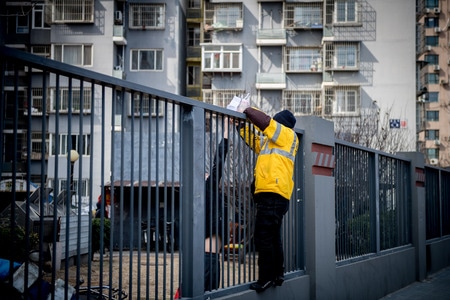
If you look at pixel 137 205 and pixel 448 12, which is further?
pixel 448 12

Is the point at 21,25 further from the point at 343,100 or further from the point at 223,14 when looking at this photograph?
the point at 343,100

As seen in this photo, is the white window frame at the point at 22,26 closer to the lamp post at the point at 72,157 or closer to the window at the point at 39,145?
the lamp post at the point at 72,157

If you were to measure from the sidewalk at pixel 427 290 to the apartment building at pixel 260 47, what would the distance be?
32910mm

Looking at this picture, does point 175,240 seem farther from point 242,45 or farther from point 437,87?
point 437,87

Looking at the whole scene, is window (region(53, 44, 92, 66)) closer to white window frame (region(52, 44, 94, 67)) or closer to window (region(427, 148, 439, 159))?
white window frame (region(52, 44, 94, 67))

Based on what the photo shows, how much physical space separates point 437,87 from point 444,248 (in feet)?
166

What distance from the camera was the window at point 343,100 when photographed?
45375 millimetres

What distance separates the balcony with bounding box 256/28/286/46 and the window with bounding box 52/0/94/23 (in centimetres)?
1209

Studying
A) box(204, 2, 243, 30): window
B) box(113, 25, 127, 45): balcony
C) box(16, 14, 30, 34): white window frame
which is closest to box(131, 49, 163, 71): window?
box(113, 25, 127, 45): balcony

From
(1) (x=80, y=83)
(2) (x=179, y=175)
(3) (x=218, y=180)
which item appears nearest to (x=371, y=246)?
(3) (x=218, y=180)

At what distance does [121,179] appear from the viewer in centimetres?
418

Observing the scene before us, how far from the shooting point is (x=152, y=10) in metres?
46.1

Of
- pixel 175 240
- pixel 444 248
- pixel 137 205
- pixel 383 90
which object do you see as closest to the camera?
pixel 137 205

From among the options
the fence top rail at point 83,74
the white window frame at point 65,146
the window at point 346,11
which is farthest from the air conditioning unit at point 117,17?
the white window frame at point 65,146
